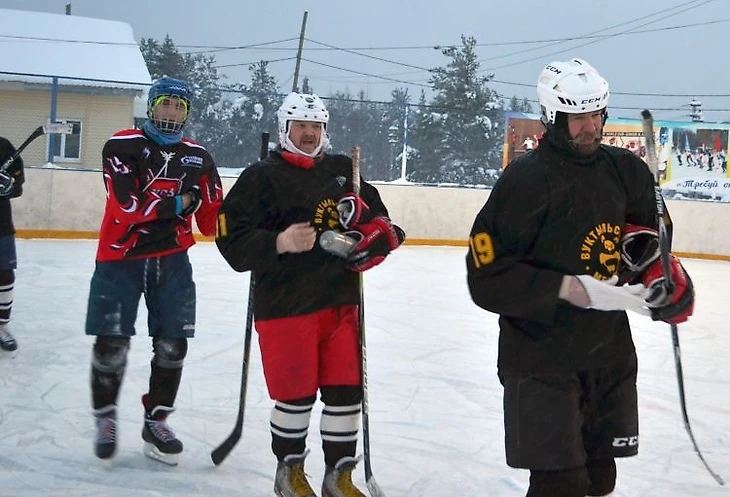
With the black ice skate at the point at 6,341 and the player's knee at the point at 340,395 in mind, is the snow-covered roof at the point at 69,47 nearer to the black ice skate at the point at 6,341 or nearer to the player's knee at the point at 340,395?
the black ice skate at the point at 6,341

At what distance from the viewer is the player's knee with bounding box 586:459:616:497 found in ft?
7.03

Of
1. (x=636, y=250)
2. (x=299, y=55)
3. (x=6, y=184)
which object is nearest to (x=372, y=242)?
(x=636, y=250)

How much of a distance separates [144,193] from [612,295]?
174 centimetres

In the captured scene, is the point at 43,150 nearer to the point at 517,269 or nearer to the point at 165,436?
the point at 165,436

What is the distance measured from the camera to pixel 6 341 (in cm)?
490

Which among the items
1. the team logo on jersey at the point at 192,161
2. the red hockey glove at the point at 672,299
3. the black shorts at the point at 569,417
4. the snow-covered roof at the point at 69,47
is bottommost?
the black shorts at the point at 569,417

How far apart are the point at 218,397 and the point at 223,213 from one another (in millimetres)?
1626

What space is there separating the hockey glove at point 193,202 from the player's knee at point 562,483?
165 cm

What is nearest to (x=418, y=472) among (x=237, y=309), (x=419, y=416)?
(x=419, y=416)

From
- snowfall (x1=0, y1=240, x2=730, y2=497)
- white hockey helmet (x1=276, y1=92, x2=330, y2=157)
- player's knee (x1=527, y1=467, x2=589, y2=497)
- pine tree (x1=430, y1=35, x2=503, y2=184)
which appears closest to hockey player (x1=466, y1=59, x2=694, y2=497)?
player's knee (x1=527, y1=467, x2=589, y2=497)

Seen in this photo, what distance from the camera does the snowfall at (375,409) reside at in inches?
123

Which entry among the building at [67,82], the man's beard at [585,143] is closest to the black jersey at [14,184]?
the building at [67,82]

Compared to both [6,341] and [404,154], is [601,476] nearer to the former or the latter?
[6,341]

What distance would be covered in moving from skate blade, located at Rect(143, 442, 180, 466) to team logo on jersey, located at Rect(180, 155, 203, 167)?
974 mm
